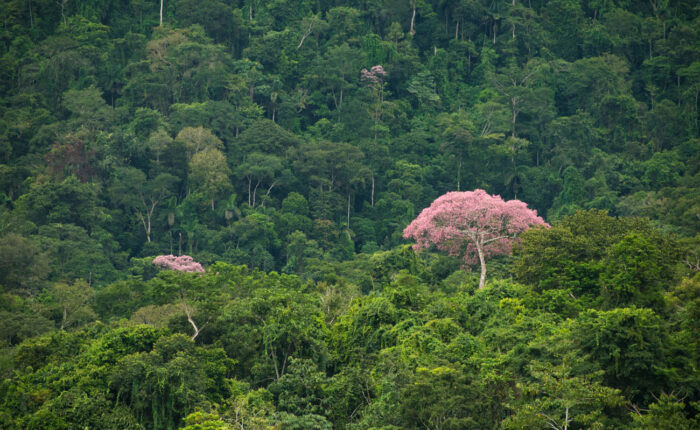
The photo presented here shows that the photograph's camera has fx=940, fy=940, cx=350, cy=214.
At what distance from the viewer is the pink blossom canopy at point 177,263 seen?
40.7m

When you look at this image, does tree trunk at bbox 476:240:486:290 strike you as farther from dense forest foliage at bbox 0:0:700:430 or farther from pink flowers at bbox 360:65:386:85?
pink flowers at bbox 360:65:386:85

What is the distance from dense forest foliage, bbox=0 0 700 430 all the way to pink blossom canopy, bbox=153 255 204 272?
3.26 ft

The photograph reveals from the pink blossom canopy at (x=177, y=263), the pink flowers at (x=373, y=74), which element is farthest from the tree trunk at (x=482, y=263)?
the pink flowers at (x=373, y=74)

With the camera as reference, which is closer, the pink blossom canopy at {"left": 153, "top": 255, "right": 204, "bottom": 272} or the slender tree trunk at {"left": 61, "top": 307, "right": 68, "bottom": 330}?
the slender tree trunk at {"left": 61, "top": 307, "right": 68, "bottom": 330}

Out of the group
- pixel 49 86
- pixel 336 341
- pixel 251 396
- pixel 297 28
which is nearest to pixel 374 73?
pixel 297 28

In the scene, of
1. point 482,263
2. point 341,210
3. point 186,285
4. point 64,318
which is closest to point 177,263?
point 64,318

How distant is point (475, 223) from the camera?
33.8m

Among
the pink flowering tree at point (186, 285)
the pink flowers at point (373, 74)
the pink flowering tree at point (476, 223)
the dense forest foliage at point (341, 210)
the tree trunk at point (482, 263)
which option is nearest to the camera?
the dense forest foliage at point (341, 210)

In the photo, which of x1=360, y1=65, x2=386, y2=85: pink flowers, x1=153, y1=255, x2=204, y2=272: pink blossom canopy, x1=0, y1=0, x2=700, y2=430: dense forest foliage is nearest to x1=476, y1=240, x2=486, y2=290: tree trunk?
x1=0, y1=0, x2=700, y2=430: dense forest foliage

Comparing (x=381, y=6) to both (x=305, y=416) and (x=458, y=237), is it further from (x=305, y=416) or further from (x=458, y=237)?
(x=305, y=416)

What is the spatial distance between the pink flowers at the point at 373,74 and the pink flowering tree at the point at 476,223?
62.5 ft

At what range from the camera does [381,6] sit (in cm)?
5728

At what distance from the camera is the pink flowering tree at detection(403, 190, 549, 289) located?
109ft

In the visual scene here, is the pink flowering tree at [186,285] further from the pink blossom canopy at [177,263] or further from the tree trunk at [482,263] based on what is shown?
the tree trunk at [482,263]
